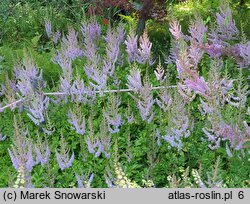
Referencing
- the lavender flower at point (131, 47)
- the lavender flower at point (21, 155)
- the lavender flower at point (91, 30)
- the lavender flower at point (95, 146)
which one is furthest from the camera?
the lavender flower at point (91, 30)

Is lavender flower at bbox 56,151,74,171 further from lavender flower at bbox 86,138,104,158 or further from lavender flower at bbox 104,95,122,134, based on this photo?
lavender flower at bbox 104,95,122,134

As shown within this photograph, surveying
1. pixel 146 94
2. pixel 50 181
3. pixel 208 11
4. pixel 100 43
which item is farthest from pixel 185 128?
pixel 208 11

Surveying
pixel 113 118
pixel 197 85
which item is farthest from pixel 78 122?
pixel 197 85

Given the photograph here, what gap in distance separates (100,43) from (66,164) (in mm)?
2572

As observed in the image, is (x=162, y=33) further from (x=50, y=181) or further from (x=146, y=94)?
(x=50, y=181)

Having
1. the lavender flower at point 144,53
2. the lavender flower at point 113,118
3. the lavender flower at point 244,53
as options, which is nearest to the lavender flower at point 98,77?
the lavender flower at point 113,118

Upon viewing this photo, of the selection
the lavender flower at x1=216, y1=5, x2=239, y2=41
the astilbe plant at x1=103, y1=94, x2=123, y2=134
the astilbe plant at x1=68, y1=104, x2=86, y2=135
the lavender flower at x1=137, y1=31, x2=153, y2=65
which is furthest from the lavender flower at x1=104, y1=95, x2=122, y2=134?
the lavender flower at x1=216, y1=5, x2=239, y2=41

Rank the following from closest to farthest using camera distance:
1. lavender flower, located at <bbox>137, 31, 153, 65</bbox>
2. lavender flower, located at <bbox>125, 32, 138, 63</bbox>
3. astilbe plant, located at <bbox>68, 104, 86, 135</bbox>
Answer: astilbe plant, located at <bbox>68, 104, 86, 135</bbox> < lavender flower, located at <bbox>137, 31, 153, 65</bbox> < lavender flower, located at <bbox>125, 32, 138, 63</bbox>

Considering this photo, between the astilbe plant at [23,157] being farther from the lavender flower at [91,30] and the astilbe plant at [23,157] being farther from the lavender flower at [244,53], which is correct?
the lavender flower at [91,30]

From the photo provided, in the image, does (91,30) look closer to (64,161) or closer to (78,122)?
(78,122)

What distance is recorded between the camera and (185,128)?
395 cm

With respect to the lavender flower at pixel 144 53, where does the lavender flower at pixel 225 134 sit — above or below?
below

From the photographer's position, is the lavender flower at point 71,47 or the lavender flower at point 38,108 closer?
the lavender flower at point 38,108
